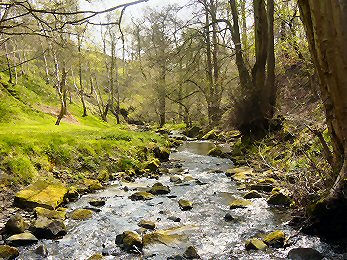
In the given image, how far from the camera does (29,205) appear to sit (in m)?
7.96

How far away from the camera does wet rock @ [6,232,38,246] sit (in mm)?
5879

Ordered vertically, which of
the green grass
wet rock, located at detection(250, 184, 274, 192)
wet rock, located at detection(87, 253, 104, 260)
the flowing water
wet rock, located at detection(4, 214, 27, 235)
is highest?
the green grass

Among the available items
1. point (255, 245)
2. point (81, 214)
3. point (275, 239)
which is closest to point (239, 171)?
point (81, 214)

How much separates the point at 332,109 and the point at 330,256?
2139 mm

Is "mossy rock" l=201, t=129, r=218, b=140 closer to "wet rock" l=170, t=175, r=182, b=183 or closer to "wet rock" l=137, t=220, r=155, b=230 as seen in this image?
"wet rock" l=170, t=175, r=182, b=183

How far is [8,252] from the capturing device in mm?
5363

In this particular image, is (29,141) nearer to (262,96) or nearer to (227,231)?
(227,231)

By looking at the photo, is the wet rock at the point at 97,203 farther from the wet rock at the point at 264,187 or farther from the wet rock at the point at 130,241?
the wet rock at the point at 264,187

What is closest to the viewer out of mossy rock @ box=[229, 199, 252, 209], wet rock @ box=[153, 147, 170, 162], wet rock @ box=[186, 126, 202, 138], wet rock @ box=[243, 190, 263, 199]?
mossy rock @ box=[229, 199, 252, 209]

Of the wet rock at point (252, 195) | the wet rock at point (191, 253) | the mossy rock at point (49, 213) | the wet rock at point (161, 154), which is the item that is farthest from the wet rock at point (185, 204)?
the wet rock at point (161, 154)

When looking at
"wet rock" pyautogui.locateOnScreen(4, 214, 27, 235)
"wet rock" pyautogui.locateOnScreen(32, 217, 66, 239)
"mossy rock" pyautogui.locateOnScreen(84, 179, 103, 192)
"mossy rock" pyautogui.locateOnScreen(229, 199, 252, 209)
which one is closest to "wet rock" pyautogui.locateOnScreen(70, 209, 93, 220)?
"wet rock" pyautogui.locateOnScreen(32, 217, 66, 239)

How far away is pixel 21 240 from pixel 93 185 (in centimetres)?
432

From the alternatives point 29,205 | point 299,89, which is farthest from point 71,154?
point 299,89

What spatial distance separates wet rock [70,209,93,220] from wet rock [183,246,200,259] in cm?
295
